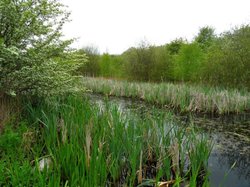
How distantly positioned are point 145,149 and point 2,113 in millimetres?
2462

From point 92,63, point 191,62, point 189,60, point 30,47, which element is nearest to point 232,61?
point 191,62

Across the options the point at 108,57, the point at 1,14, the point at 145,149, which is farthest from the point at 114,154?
the point at 108,57

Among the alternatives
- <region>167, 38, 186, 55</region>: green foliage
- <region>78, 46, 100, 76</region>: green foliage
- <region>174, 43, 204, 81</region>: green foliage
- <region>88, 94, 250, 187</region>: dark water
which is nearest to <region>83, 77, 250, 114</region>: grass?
<region>88, 94, 250, 187</region>: dark water

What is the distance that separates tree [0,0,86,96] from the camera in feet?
11.0

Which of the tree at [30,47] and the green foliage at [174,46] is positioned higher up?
the green foliage at [174,46]

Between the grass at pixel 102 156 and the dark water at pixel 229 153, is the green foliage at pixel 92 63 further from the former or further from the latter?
the grass at pixel 102 156

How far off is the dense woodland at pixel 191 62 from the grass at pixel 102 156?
8177 millimetres

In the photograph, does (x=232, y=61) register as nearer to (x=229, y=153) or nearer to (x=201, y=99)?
(x=201, y=99)

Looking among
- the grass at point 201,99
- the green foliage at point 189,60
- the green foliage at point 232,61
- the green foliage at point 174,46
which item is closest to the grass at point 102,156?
the grass at point 201,99

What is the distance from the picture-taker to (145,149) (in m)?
3.22

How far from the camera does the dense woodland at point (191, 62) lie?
10.2 meters

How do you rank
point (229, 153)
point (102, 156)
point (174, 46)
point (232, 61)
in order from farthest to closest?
point (174, 46) < point (232, 61) < point (229, 153) < point (102, 156)

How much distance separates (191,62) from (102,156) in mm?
12544

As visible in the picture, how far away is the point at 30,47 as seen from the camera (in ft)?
12.9
